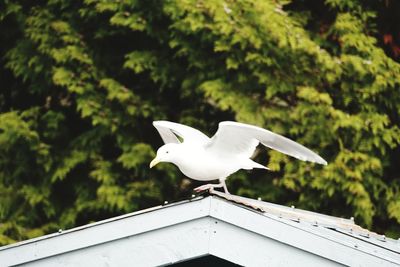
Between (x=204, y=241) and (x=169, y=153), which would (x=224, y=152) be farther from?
(x=204, y=241)

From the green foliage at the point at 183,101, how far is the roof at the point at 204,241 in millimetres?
3982

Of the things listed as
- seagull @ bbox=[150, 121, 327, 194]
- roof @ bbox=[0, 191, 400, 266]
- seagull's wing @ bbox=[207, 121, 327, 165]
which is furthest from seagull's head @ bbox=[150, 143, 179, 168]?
roof @ bbox=[0, 191, 400, 266]

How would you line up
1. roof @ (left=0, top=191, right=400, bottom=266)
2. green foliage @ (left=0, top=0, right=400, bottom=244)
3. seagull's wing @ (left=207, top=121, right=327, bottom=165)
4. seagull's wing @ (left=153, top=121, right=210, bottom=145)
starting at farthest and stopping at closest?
1. green foliage @ (left=0, top=0, right=400, bottom=244)
2. seagull's wing @ (left=153, top=121, right=210, bottom=145)
3. seagull's wing @ (left=207, top=121, right=327, bottom=165)
4. roof @ (left=0, top=191, right=400, bottom=266)

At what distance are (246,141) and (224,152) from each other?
112 mm

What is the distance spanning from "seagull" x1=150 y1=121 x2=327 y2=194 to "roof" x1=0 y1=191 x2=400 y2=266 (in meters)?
0.77

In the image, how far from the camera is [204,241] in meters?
3.38

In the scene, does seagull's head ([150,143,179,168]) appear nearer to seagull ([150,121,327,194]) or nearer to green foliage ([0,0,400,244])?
seagull ([150,121,327,194])

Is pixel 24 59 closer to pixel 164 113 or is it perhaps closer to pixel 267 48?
pixel 164 113

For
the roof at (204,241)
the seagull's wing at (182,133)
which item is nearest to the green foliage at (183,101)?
the seagull's wing at (182,133)

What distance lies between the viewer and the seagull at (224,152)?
426 centimetres

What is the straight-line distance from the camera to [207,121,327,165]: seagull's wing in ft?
13.9

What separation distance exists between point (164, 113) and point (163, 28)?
2.34ft

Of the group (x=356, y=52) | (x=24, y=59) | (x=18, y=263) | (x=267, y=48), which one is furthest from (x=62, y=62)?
(x=18, y=263)

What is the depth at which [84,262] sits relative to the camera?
347cm
